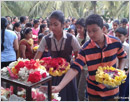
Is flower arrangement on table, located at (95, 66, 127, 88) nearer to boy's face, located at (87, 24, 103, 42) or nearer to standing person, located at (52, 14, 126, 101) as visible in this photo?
standing person, located at (52, 14, 126, 101)

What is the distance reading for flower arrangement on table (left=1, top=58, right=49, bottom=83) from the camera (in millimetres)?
1542

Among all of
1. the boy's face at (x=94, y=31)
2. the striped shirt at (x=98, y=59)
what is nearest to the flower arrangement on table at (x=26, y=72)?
the striped shirt at (x=98, y=59)

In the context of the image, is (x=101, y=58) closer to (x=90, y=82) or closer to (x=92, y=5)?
(x=90, y=82)

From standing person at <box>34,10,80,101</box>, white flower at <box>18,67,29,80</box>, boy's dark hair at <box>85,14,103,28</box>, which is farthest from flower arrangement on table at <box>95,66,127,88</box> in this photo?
standing person at <box>34,10,80,101</box>

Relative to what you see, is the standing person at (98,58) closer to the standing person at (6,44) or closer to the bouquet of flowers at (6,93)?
the bouquet of flowers at (6,93)

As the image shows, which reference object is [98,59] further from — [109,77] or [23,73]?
[23,73]

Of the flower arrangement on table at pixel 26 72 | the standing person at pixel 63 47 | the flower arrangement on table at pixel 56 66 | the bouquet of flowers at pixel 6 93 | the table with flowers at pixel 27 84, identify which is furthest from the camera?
the standing person at pixel 63 47

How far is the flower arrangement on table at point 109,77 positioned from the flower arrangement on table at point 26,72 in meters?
0.51

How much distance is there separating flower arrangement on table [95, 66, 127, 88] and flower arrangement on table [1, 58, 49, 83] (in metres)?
0.51

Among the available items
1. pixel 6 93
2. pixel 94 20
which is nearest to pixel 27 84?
pixel 6 93

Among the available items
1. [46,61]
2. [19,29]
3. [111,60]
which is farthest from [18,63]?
[19,29]

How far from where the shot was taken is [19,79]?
63.1 inches

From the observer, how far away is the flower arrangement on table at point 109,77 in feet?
5.77

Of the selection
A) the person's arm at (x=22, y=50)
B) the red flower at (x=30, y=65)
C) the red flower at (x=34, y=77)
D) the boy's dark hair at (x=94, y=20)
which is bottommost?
the person's arm at (x=22, y=50)
